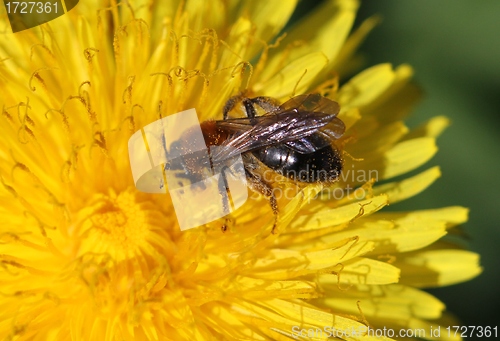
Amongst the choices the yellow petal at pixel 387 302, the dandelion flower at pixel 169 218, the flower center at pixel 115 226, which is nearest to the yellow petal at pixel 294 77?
the dandelion flower at pixel 169 218

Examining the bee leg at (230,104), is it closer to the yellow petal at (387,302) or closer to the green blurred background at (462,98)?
the yellow petal at (387,302)

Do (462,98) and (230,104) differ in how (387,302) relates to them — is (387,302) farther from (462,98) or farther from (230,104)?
(462,98)

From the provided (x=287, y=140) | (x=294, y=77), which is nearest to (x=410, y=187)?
(x=294, y=77)

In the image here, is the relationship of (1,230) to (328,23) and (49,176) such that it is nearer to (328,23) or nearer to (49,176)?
(49,176)

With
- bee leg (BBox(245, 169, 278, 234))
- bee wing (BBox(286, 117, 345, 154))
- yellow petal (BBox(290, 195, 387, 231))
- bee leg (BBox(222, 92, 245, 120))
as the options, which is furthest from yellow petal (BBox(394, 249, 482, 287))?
bee leg (BBox(222, 92, 245, 120))

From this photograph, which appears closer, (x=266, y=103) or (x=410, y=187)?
(x=266, y=103)

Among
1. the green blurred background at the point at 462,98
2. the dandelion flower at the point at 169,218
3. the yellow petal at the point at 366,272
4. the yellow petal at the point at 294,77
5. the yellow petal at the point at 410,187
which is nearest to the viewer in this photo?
the dandelion flower at the point at 169,218

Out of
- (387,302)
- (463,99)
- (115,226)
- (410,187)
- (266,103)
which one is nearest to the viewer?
(115,226)
